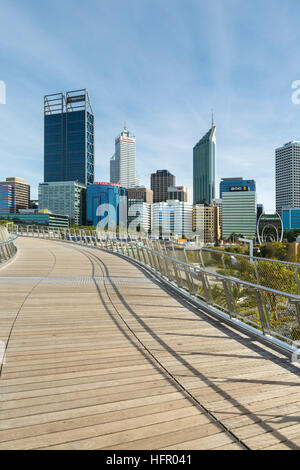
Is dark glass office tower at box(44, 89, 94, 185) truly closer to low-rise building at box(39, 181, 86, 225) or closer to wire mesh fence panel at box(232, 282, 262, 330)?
low-rise building at box(39, 181, 86, 225)

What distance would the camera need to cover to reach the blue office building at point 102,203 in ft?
535

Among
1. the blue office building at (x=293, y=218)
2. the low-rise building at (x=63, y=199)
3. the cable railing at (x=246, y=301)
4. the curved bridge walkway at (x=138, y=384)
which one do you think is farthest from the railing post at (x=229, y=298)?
the blue office building at (x=293, y=218)

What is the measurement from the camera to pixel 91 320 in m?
4.98

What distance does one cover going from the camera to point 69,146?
18738 cm

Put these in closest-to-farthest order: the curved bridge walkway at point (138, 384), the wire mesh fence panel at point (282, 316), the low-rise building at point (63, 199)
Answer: the curved bridge walkway at point (138, 384) → the wire mesh fence panel at point (282, 316) → the low-rise building at point (63, 199)

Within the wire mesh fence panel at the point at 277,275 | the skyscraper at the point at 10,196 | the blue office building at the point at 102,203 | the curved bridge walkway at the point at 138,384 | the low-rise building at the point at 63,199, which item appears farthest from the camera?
the skyscraper at the point at 10,196

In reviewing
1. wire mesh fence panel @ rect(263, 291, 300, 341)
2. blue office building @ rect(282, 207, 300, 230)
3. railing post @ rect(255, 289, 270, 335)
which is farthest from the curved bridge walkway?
blue office building @ rect(282, 207, 300, 230)

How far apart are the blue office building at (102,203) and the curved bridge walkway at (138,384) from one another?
502 ft

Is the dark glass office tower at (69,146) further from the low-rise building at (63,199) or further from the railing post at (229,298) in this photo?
the railing post at (229,298)

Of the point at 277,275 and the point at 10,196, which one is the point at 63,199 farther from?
the point at 277,275

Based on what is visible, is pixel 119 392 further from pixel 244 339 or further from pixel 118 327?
pixel 244 339

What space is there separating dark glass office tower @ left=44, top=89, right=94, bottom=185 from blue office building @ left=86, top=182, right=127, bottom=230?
22.1 metres
